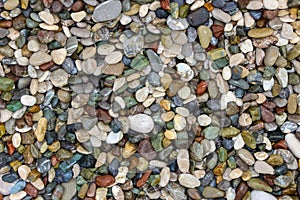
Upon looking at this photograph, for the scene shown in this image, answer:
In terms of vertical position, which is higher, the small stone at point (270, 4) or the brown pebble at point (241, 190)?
the small stone at point (270, 4)

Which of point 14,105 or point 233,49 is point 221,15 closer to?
point 233,49

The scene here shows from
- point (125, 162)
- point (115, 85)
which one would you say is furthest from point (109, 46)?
point (125, 162)

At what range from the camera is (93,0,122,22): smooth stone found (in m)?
0.88

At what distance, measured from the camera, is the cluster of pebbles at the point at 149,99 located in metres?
0.89

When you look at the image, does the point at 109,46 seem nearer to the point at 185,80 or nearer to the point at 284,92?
the point at 185,80

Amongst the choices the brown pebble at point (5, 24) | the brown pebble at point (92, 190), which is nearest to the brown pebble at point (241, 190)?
the brown pebble at point (92, 190)

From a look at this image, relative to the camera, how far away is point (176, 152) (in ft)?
3.02

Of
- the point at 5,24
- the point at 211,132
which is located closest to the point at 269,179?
the point at 211,132

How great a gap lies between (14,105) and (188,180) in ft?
0.96

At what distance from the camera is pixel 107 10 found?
881mm

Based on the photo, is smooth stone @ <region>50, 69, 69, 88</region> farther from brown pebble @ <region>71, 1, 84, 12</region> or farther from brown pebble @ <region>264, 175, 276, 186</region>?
brown pebble @ <region>264, 175, 276, 186</region>

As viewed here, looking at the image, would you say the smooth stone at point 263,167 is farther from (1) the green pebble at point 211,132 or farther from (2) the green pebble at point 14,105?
(2) the green pebble at point 14,105

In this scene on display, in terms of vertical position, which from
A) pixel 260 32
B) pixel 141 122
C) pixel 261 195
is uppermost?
pixel 260 32

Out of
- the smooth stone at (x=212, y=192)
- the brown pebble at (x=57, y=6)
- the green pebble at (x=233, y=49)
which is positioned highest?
the brown pebble at (x=57, y=6)
